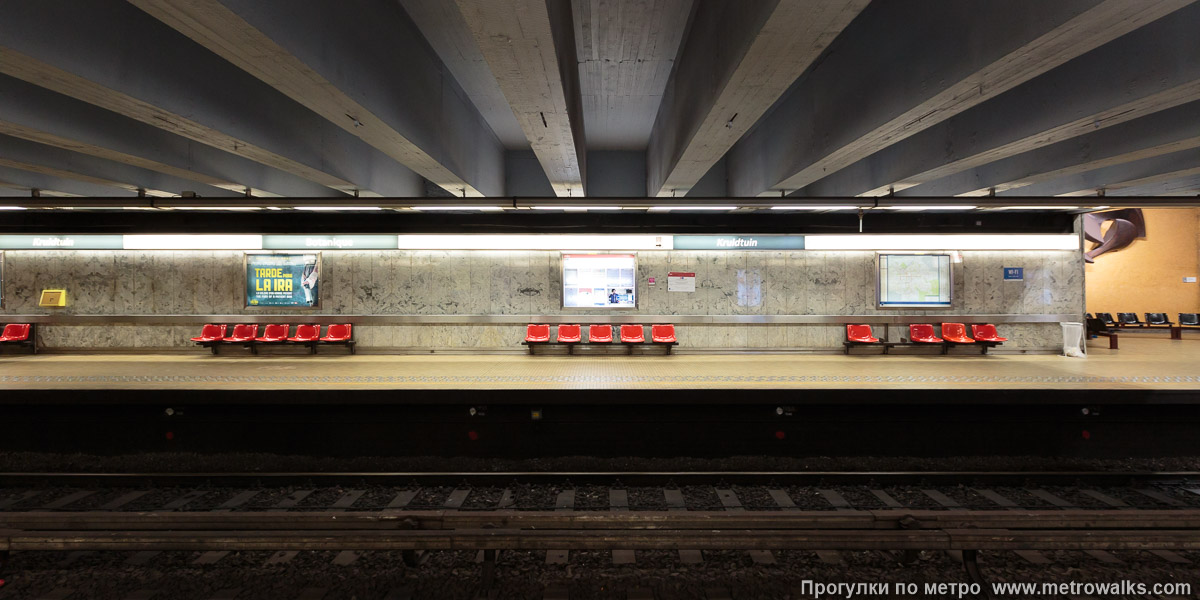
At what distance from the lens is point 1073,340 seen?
9.75m

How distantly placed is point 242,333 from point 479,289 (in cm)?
490

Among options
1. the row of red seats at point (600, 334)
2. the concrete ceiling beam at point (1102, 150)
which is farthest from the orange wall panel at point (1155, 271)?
the row of red seats at point (600, 334)

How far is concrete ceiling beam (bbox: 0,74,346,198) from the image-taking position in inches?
160

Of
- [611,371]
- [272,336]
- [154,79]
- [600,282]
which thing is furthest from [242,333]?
[611,371]

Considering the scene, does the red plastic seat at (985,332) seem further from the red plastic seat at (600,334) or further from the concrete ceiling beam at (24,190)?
the concrete ceiling beam at (24,190)

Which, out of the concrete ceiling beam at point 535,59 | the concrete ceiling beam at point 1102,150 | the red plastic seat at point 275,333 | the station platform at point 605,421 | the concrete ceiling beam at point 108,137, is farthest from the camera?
the red plastic seat at point 275,333

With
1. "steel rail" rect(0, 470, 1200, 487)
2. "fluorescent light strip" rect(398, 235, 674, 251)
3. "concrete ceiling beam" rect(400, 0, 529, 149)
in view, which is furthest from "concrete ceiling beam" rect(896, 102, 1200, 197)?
"concrete ceiling beam" rect(400, 0, 529, 149)

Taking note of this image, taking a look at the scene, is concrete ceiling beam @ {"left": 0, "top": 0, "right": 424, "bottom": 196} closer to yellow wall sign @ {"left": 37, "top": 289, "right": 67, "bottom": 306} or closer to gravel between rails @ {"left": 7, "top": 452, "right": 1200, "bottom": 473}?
gravel between rails @ {"left": 7, "top": 452, "right": 1200, "bottom": 473}

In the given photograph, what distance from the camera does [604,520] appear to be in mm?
3027

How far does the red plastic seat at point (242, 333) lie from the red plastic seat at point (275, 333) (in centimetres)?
14

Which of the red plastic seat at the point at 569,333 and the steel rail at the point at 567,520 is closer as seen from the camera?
the steel rail at the point at 567,520

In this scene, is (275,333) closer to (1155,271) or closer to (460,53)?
(460,53)

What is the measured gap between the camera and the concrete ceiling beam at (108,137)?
13.4 feet

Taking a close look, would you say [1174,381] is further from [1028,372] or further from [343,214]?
[343,214]
